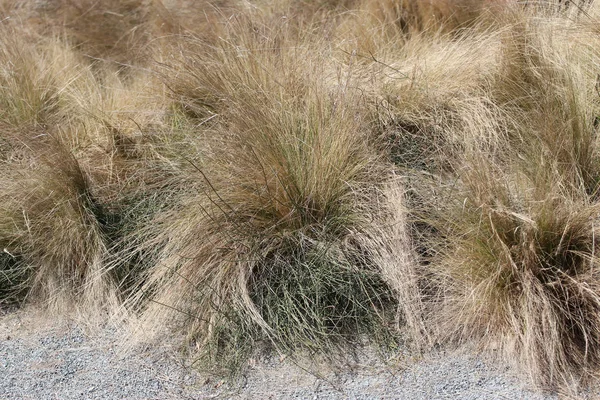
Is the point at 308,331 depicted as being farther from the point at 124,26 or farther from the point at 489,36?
the point at 124,26

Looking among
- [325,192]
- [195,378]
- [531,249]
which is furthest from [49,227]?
[531,249]

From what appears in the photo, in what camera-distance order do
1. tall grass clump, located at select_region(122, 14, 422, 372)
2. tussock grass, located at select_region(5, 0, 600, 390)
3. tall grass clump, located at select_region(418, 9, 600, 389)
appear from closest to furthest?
1. tall grass clump, located at select_region(418, 9, 600, 389)
2. tussock grass, located at select_region(5, 0, 600, 390)
3. tall grass clump, located at select_region(122, 14, 422, 372)

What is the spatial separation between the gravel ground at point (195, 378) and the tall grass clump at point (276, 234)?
15 centimetres

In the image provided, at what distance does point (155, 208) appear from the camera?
358cm

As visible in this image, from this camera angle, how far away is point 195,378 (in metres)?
2.98

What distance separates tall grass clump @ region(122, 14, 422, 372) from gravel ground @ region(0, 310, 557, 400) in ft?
0.50

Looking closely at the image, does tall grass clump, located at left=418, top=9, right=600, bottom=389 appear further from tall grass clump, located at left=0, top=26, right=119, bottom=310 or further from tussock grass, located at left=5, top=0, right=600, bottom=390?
tall grass clump, located at left=0, top=26, right=119, bottom=310

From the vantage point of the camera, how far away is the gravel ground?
2.80 m

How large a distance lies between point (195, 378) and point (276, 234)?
2.37 ft

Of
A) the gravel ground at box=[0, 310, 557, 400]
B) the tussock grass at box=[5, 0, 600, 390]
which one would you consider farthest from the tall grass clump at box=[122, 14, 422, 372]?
the gravel ground at box=[0, 310, 557, 400]

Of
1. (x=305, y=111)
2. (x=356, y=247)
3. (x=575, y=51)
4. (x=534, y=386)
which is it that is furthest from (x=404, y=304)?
(x=575, y=51)

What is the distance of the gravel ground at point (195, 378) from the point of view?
280cm

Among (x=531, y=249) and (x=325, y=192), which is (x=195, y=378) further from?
(x=531, y=249)

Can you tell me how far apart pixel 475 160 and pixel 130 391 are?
69.3 inches
